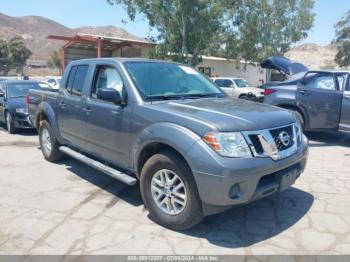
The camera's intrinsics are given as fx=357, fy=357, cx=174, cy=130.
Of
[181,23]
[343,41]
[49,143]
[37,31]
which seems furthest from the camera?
[37,31]

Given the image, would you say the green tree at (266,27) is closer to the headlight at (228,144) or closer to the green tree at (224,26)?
the green tree at (224,26)

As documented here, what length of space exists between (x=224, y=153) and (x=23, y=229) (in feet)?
7.76

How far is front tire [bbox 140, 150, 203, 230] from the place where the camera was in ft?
11.7

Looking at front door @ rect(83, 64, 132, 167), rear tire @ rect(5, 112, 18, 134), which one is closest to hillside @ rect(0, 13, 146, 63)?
rear tire @ rect(5, 112, 18, 134)

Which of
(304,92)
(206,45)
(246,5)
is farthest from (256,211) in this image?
(246,5)

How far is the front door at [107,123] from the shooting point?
14.3ft

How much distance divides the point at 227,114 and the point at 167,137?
669mm

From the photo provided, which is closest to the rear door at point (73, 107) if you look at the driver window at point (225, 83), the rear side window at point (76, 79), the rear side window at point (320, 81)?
the rear side window at point (76, 79)

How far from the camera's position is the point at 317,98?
8.16 meters

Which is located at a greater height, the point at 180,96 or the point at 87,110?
the point at 180,96

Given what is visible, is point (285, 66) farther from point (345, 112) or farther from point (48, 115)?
point (48, 115)

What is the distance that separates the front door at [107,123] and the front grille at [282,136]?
1665 millimetres

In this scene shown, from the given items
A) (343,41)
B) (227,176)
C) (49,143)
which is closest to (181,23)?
(49,143)

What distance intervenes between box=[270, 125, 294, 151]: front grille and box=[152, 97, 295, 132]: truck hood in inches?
2.5
